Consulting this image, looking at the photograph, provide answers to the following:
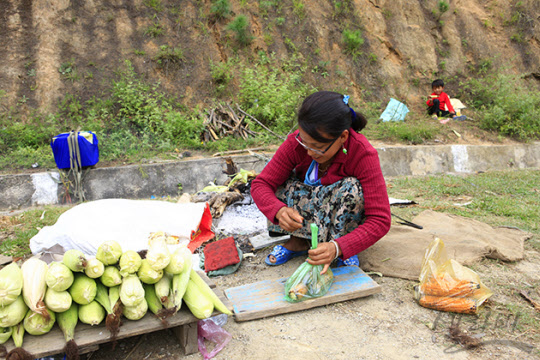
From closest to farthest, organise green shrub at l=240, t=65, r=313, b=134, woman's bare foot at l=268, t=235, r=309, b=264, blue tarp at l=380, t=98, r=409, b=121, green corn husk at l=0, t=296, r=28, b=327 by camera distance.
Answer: green corn husk at l=0, t=296, r=28, b=327 → woman's bare foot at l=268, t=235, r=309, b=264 → green shrub at l=240, t=65, r=313, b=134 → blue tarp at l=380, t=98, r=409, b=121

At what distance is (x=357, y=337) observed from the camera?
6.48 ft

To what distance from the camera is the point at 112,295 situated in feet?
5.48

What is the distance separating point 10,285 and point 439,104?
931 centimetres

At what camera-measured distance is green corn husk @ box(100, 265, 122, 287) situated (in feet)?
5.48

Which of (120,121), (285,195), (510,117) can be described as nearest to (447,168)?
(510,117)

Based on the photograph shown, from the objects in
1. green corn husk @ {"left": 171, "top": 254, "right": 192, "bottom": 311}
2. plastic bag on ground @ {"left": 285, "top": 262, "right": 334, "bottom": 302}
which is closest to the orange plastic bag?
plastic bag on ground @ {"left": 285, "top": 262, "right": 334, "bottom": 302}

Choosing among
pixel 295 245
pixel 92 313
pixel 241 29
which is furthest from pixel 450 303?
pixel 241 29

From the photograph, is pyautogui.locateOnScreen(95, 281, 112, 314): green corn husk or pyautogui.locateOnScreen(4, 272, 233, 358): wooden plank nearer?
pyautogui.locateOnScreen(4, 272, 233, 358): wooden plank

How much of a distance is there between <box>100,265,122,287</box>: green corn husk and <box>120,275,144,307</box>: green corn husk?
0.03 metres

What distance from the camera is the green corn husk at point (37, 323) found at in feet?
5.09

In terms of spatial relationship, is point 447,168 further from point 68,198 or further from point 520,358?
point 68,198

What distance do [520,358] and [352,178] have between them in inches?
49.3

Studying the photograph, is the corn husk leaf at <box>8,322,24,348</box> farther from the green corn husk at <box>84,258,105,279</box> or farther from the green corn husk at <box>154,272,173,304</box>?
the green corn husk at <box>154,272,173,304</box>

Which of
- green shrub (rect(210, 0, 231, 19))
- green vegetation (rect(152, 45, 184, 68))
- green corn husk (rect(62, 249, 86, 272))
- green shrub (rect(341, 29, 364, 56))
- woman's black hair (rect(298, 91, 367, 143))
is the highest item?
green shrub (rect(210, 0, 231, 19))
